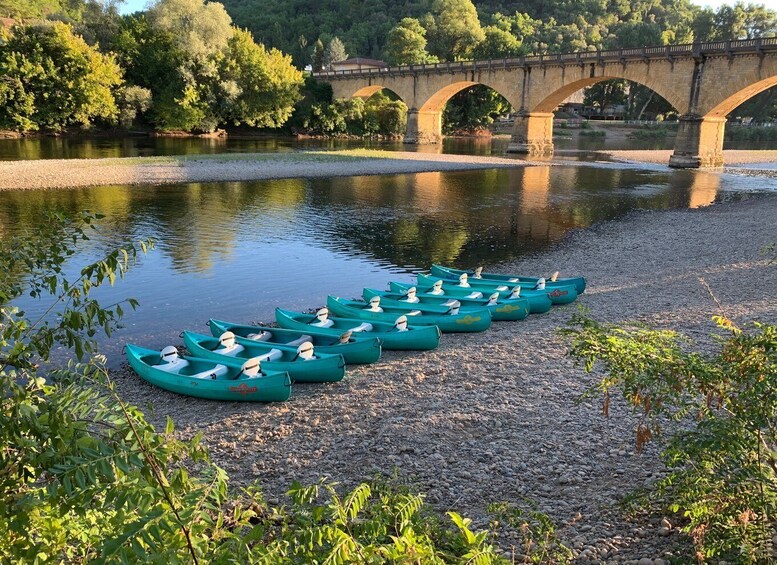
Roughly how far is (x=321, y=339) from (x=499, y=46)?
74.4m

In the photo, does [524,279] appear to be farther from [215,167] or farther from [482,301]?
[215,167]

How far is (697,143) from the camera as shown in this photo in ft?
132

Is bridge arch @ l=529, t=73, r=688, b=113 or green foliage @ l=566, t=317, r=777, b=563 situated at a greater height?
bridge arch @ l=529, t=73, r=688, b=113

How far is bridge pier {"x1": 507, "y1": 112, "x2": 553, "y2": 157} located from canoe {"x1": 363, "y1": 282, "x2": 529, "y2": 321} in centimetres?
4119

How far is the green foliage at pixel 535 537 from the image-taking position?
384 centimetres

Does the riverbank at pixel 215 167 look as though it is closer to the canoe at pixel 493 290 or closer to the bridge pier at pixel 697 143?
the bridge pier at pixel 697 143

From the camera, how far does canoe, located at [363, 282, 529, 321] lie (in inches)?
432

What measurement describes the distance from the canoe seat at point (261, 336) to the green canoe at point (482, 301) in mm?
2473

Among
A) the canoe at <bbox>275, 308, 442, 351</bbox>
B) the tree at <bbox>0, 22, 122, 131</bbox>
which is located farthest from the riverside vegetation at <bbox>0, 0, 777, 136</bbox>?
the canoe at <bbox>275, 308, 442, 351</bbox>

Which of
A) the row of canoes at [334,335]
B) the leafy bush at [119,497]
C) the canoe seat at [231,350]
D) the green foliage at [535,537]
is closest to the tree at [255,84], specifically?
the row of canoes at [334,335]

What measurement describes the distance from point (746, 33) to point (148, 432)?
90.0 m

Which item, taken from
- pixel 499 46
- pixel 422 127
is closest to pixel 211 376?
pixel 422 127

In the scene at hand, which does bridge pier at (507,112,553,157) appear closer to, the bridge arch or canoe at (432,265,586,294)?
the bridge arch

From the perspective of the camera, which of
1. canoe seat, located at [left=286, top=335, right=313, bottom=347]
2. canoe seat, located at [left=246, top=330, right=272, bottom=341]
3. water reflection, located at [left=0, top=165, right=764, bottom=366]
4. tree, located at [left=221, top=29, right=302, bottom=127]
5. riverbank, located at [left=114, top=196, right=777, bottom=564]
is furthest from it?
tree, located at [left=221, top=29, right=302, bottom=127]
